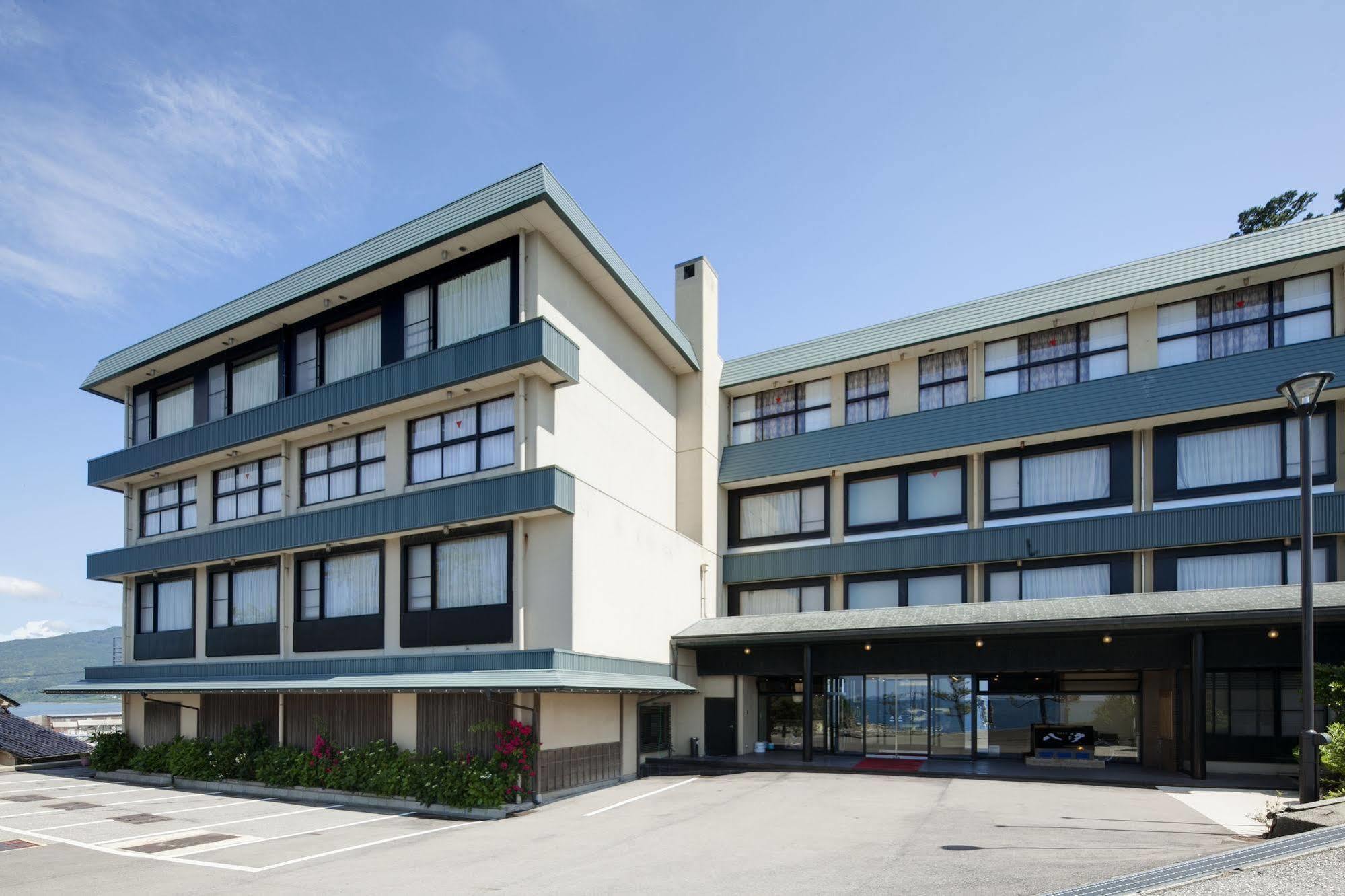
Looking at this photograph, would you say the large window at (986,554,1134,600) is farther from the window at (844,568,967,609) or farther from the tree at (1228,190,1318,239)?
the tree at (1228,190,1318,239)

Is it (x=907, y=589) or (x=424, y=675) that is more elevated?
(x=907, y=589)

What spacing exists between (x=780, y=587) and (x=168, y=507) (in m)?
20.6

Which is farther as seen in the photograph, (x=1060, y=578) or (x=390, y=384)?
(x=1060, y=578)

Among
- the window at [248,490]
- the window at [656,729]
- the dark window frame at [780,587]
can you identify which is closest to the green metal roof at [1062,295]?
the dark window frame at [780,587]

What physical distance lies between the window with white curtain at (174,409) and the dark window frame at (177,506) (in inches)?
67.1

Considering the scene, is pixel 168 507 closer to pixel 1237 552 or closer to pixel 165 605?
pixel 165 605

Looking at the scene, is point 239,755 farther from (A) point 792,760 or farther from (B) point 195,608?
(A) point 792,760

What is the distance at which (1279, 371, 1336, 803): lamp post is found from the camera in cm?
1109

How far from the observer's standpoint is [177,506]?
2823cm

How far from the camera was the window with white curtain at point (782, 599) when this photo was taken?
2653 centimetres

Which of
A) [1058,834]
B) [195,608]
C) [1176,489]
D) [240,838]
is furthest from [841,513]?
[195,608]

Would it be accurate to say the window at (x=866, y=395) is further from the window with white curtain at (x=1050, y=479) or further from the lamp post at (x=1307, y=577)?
the lamp post at (x=1307, y=577)

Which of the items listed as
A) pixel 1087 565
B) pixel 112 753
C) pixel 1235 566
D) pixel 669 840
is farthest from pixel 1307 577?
pixel 112 753

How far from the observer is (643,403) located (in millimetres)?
24891
